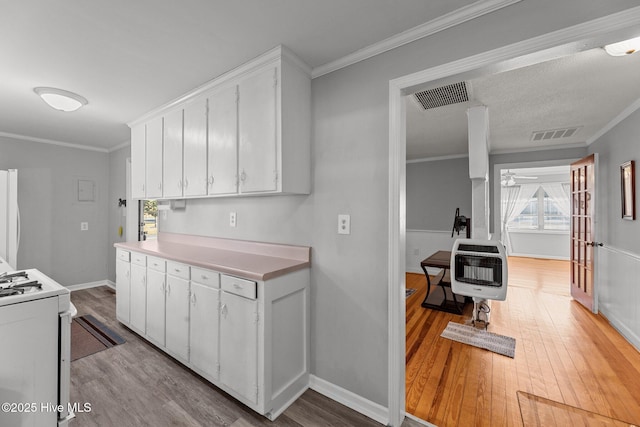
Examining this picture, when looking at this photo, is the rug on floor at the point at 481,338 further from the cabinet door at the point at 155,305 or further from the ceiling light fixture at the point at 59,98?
the ceiling light fixture at the point at 59,98

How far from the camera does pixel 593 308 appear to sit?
3.71 meters

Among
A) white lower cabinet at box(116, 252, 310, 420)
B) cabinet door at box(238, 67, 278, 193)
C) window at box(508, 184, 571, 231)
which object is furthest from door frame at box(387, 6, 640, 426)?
window at box(508, 184, 571, 231)

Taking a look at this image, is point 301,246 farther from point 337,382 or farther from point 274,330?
point 337,382

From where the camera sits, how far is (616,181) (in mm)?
3326

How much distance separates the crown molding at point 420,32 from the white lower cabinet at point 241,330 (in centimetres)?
153

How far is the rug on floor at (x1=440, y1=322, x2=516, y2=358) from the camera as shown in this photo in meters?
2.73

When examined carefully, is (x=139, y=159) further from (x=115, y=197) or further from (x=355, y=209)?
(x=355, y=209)

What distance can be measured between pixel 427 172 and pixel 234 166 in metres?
4.95

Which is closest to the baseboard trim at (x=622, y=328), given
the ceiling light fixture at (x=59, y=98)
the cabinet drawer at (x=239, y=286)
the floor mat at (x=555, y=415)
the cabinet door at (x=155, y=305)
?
the floor mat at (x=555, y=415)

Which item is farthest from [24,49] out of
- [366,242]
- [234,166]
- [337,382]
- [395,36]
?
[337,382]

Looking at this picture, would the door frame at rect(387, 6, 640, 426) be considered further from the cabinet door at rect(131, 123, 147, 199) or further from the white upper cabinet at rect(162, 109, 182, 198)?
the cabinet door at rect(131, 123, 147, 199)

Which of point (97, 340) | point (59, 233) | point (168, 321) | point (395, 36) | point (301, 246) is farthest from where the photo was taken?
point (59, 233)

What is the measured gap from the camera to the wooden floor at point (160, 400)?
176 cm

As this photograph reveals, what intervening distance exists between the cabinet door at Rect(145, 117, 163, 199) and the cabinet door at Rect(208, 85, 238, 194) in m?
0.96
